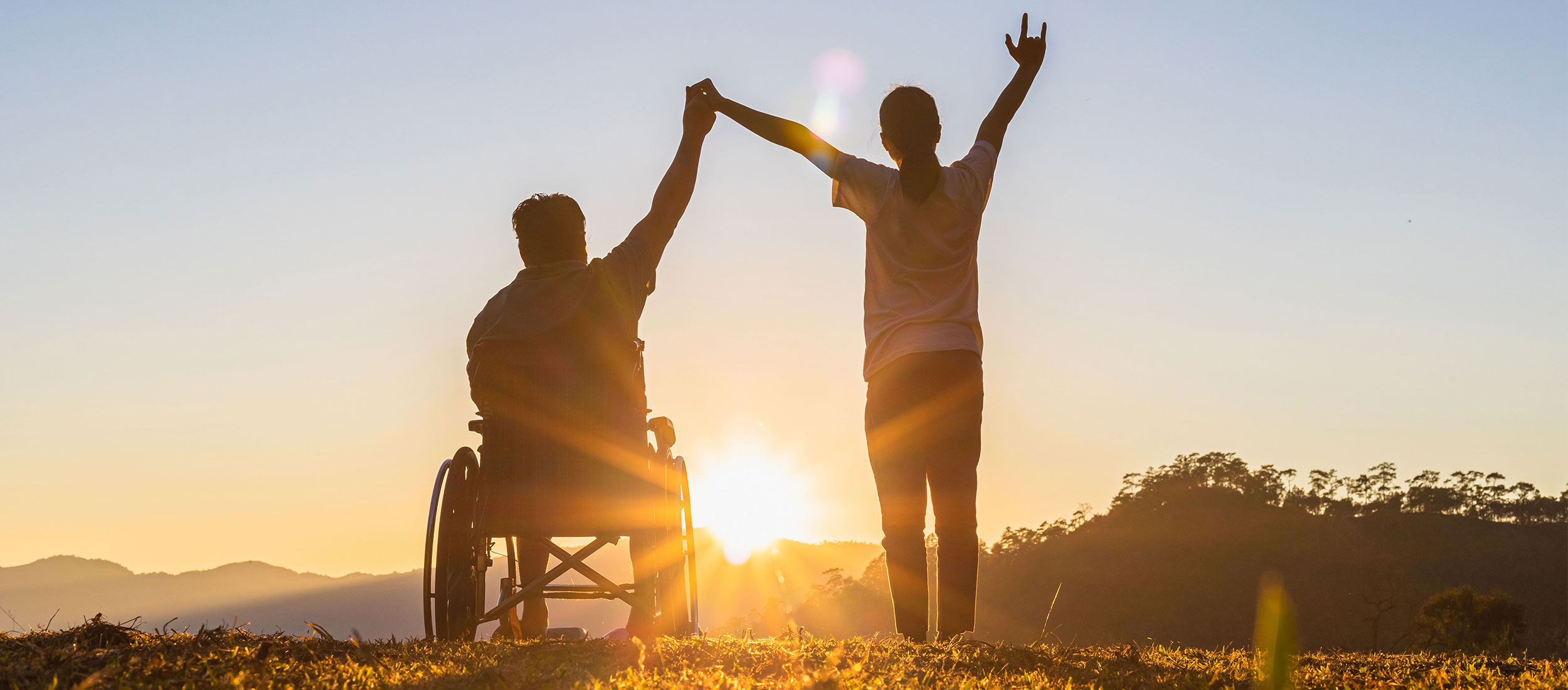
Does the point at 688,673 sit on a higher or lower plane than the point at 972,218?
lower

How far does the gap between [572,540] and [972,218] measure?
2323mm

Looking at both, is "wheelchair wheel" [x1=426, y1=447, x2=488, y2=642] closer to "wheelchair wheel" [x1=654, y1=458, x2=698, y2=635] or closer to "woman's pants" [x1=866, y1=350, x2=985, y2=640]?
"wheelchair wheel" [x1=654, y1=458, x2=698, y2=635]

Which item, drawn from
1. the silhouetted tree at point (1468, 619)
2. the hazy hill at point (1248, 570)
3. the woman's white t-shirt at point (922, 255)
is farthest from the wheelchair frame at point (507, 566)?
the hazy hill at point (1248, 570)

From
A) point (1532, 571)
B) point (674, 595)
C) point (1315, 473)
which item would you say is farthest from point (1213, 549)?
point (674, 595)

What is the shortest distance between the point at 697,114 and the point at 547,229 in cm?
89

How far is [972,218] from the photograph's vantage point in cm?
422

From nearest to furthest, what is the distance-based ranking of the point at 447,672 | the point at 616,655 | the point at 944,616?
the point at 447,672, the point at 616,655, the point at 944,616

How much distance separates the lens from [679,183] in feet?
16.1

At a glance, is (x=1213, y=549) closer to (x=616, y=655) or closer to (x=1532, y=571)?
(x=1532, y=571)

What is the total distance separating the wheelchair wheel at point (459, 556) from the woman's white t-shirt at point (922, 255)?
1849 mm

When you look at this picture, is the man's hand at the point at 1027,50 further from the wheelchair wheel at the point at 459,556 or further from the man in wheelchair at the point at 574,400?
the wheelchair wheel at the point at 459,556

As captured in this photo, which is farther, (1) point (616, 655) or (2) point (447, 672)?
(1) point (616, 655)

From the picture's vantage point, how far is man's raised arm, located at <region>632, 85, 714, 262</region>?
4.89 meters

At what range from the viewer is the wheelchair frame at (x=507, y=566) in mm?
4434
